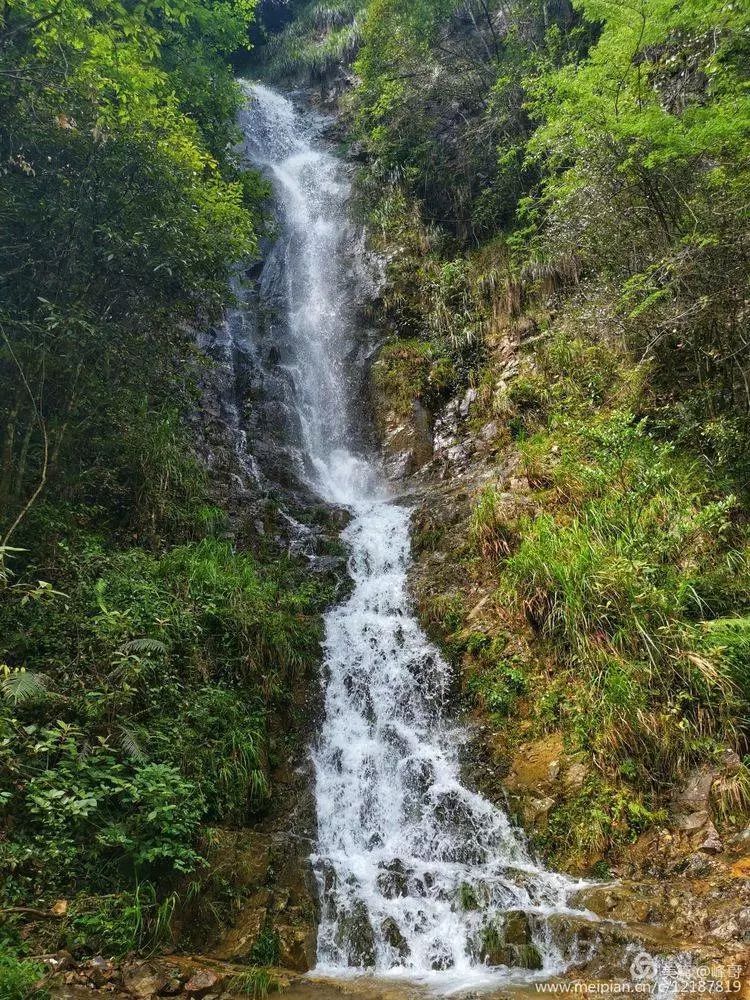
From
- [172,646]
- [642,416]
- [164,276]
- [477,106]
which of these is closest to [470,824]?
[172,646]

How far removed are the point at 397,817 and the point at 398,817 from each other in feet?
0.04

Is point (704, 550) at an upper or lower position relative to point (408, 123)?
lower

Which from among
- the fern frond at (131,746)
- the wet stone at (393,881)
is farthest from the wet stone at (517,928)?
the fern frond at (131,746)

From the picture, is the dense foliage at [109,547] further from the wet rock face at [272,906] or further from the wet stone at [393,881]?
the wet stone at [393,881]

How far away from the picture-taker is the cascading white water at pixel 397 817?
5.59 meters

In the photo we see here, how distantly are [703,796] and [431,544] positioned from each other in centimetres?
578

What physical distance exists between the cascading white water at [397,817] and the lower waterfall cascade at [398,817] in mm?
13

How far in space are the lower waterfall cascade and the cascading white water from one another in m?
0.01

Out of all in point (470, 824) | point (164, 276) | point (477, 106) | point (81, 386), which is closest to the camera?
point (470, 824)

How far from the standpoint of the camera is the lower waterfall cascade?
552 centimetres

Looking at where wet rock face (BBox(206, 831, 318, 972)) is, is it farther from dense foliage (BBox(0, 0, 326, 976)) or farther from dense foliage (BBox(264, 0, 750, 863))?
dense foliage (BBox(264, 0, 750, 863))

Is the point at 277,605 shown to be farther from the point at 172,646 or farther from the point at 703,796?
the point at 703,796

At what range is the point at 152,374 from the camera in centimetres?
1092

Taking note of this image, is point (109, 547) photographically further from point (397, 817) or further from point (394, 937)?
point (394, 937)
